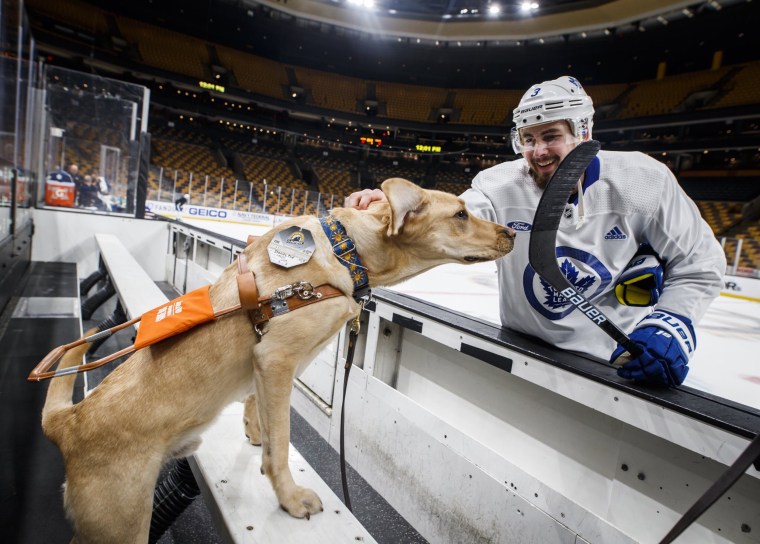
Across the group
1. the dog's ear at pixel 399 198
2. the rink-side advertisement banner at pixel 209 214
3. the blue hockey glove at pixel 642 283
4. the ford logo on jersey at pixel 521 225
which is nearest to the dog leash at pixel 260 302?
the dog's ear at pixel 399 198

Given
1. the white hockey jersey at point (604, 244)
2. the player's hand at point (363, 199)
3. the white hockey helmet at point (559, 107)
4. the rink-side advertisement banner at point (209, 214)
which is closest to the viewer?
the white hockey jersey at point (604, 244)

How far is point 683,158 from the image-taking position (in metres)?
23.0

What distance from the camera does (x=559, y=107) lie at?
1.55 m

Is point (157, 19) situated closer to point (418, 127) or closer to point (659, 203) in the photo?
point (418, 127)

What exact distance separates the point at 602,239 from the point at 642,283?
0.22 m

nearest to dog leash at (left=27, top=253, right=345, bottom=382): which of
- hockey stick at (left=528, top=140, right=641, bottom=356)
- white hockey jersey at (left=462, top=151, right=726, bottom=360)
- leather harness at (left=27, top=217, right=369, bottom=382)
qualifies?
leather harness at (left=27, top=217, right=369, bottom=382)

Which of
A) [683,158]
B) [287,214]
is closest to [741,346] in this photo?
[287,214]

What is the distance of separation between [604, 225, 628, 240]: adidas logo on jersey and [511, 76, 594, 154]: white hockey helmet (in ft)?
1.26

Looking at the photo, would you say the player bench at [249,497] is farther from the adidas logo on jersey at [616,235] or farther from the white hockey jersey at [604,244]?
the adidas logo on jersey at [616,235]

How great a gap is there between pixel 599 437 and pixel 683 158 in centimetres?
2789

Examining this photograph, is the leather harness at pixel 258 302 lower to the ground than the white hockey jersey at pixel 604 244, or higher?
lower

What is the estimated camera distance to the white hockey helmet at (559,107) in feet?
5.10

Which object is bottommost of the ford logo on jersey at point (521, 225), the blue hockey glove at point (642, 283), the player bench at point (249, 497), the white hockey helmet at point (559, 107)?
the player bench at point (249, 497)

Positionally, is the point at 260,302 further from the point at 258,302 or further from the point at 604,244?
the point at 604,244
